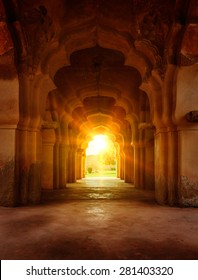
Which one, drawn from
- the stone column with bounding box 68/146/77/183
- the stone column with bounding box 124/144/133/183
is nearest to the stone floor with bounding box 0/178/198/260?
the stone column with bounding box 68/146/77/183

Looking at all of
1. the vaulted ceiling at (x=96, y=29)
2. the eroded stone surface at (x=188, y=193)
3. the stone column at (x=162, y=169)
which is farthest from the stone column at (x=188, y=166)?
the vaulted ceiling at (x=96, y=29)

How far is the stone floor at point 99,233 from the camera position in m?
2.96

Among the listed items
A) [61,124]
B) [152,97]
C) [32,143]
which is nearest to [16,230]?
[32,143]

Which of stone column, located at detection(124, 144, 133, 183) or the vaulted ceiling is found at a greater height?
the vaulted ceiling

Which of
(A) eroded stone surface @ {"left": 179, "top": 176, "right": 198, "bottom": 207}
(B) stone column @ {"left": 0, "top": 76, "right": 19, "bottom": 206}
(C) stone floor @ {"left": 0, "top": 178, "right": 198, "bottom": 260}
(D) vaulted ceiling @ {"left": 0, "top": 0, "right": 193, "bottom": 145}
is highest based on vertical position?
(D) vaulted ceiling @ {"left": 0, "top": 0, "right": 193, "bottom": 145}

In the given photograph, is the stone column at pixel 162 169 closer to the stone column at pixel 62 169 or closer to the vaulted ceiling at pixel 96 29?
the vaulted ceiling at pixel 96 29

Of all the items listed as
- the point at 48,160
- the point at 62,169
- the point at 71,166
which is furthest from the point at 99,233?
the point at 71,166

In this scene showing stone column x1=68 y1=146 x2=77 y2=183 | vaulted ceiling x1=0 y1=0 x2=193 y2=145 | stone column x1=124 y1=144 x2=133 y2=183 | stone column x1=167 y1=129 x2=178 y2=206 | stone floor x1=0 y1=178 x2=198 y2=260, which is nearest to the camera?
stone floor x1=0 y1=178 x2=198 y2=260

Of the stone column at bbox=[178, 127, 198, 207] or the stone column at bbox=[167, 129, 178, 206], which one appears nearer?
the stone column at bbox=[178, 127, 198, 207]

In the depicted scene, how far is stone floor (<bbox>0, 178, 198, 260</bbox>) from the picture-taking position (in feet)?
9.71

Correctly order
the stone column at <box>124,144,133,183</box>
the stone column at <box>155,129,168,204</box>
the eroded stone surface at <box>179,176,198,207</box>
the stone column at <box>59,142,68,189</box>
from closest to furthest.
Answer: the eroded stone surface at <box>179,176,198,207</box> < the stone column at <box>155,129,168,204</box> < the stone column at <box>59,142,68,189</box> < the stone column at <box>124,144,133,183</box>

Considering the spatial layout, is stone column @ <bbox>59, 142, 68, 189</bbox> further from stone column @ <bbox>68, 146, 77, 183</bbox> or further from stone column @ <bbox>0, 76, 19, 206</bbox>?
stone column @ <bbox>0, 76, 19, 206</bbox>

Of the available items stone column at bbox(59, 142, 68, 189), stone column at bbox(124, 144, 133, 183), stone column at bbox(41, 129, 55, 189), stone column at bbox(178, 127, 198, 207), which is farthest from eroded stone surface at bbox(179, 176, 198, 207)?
stone column at bbox(124, 144, 133, 183)

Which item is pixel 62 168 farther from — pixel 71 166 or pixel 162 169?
pixel 162 169
